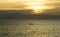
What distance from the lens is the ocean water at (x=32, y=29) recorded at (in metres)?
1.92

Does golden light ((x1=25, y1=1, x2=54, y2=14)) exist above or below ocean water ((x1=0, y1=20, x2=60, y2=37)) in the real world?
above

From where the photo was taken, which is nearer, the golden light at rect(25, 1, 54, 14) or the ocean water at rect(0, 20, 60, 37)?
the golden light at rect(25, 1, 54, 14)

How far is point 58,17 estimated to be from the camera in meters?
1.87

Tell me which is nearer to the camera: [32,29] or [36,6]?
[36,6]

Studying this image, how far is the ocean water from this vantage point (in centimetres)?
192

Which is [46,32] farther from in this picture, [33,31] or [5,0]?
[5,0]

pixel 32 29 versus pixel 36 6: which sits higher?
pixel 36 6

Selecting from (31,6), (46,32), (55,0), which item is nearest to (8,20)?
(46,32)

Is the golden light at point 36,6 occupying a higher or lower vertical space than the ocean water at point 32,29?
higher

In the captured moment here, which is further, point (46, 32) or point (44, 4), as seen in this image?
point (46, 32)

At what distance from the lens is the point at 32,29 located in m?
1.94

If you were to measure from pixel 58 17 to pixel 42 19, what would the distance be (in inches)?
8.8

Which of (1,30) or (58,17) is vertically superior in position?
(58,17)

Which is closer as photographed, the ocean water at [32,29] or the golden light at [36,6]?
the golden light at [36,6]
